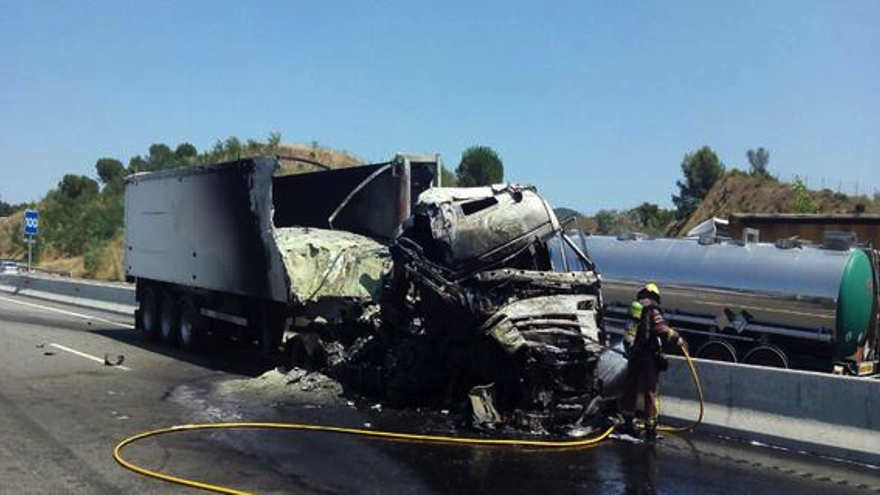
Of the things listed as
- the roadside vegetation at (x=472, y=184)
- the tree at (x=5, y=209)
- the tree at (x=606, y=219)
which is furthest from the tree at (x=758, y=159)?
the tree at (x=5, y=209)

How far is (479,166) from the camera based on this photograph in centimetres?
6506

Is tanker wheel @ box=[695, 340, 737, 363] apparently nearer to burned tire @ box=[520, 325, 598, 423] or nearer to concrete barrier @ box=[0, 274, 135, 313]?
burned tire @ box=[520, 325, 598, 423]

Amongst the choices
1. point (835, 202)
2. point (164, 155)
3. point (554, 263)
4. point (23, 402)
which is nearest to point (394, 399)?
point (554, 263)

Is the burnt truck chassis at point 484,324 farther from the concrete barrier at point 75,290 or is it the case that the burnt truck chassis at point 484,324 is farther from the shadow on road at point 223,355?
the concrete barrier at point 75,290

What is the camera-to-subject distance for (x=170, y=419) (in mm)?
9258

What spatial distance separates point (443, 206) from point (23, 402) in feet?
18.0

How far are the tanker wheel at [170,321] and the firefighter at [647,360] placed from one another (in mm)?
9518

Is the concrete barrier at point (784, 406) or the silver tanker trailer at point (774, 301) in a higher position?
the silver tanker trailer at point (774, 301)

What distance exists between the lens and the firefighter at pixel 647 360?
8.82 m

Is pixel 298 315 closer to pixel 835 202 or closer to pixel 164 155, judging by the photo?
pixel 835 202

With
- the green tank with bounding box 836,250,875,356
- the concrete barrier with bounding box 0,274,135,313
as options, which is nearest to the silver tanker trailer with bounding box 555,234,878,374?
the green tank with bounding box 836,250,875,356

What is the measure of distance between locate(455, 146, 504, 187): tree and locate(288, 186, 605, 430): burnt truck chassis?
175ft

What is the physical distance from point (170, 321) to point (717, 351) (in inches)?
387

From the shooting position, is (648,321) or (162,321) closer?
(648,321)
